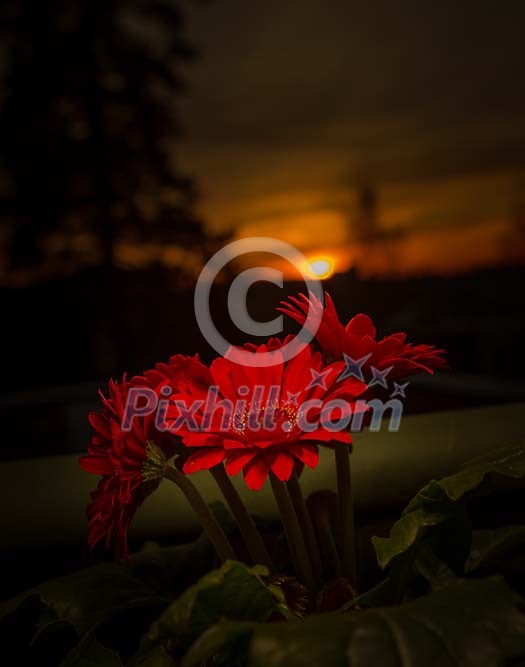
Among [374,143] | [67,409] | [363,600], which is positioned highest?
[374,143]

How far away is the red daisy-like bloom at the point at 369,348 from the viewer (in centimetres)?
45

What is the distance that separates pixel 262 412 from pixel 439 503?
131mm

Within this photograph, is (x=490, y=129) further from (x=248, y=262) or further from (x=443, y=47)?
(x=248, y=262)

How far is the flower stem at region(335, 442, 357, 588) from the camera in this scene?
470 mm

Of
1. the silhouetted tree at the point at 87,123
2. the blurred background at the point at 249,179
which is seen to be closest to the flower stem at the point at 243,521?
the blurred background at the point at 249,179

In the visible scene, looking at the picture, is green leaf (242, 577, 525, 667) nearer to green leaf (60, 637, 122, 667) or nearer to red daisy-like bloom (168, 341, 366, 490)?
red daisy-like bloom (168, 341, 366, 490)

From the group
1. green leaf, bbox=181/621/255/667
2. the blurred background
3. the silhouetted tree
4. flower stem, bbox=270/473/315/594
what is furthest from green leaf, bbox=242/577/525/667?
the silhouetted tree


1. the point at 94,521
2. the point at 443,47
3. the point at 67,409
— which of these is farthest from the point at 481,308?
the point at 94,521

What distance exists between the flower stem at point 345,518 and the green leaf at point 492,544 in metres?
0.10

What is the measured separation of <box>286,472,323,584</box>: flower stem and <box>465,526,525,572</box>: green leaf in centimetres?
13

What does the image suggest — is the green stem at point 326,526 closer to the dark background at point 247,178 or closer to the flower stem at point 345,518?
the flower stem at point 345,518

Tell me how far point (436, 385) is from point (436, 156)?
0.60 m

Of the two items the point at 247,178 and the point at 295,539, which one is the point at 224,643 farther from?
the point at 247,178

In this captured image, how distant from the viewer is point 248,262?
1362 millimetres
